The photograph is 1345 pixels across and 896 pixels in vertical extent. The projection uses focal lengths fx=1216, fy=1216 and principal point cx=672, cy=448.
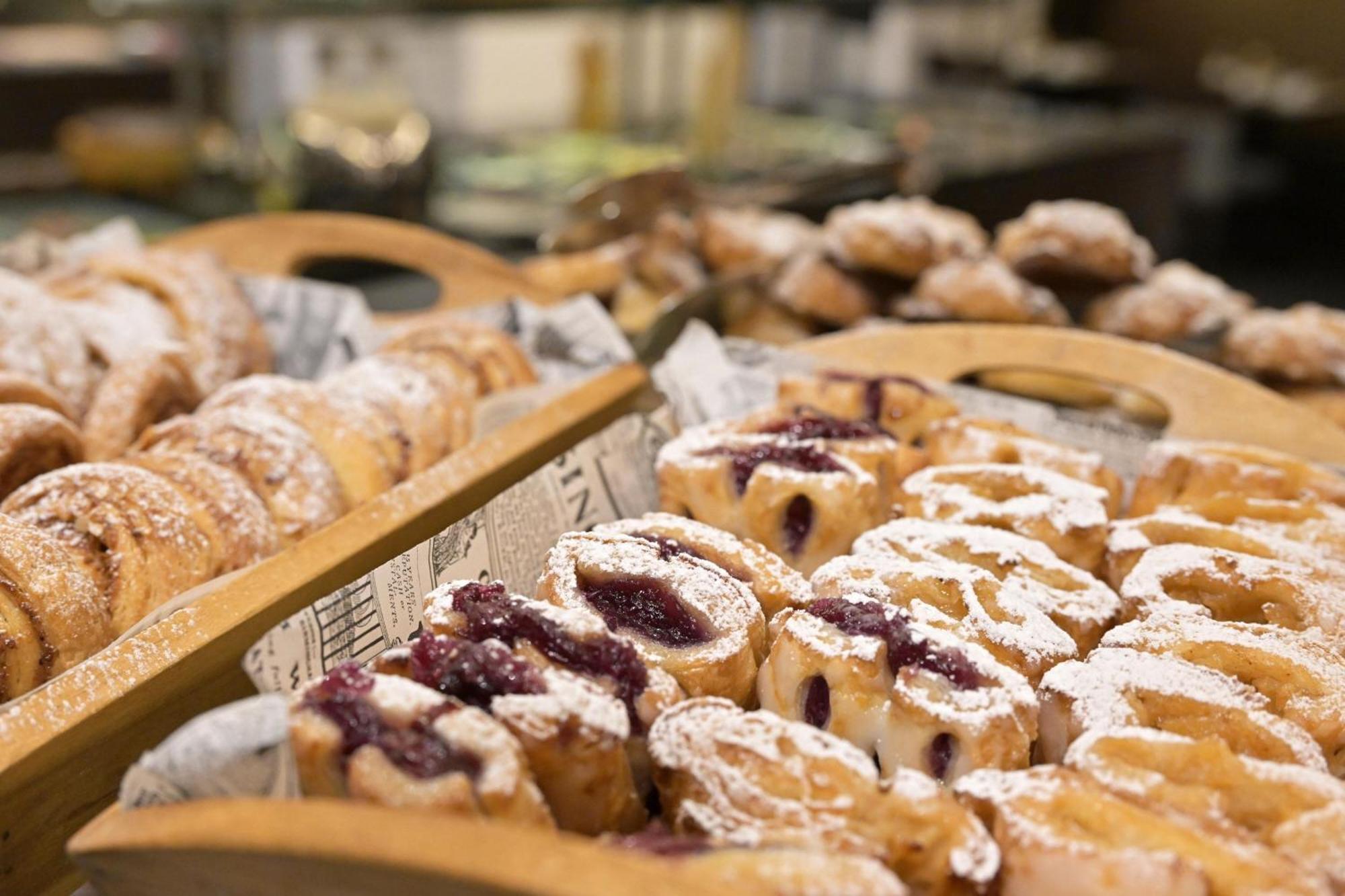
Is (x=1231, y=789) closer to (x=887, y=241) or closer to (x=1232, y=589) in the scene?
(x=1232, y=589)

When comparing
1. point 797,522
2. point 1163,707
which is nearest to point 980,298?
point 797,522

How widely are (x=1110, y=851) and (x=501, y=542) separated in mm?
980

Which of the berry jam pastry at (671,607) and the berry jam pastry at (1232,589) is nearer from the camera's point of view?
the berry jam pastry at (671,607)

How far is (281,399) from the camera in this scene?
2094mm

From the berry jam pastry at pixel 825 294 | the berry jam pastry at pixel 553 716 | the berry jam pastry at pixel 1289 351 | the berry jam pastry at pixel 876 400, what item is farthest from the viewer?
the berry jam pastry at pixel 825 294

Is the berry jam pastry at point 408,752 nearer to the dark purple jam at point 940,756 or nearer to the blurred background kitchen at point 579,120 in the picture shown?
the dark purple jam at point 940,756

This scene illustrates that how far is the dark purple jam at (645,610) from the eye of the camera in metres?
1.44

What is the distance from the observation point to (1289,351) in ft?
8.82

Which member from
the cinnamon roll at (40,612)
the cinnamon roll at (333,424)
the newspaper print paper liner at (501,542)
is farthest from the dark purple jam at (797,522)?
the cinnamon roll at (40,612)

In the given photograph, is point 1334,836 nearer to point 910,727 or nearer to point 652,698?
point 910,727

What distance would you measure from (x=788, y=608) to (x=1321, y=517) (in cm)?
97

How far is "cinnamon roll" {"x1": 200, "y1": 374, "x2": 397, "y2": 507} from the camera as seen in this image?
202 cm

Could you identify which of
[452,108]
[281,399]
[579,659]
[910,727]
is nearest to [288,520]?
[281,399]

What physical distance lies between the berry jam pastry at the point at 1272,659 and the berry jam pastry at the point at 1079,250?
1671mm
